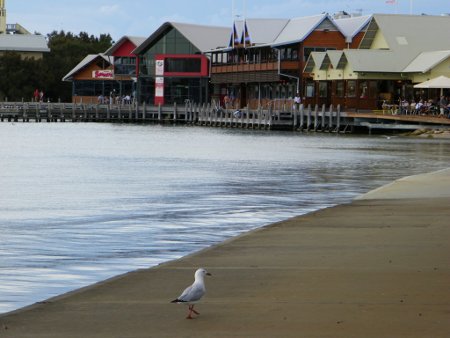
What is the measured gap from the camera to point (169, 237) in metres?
20.8

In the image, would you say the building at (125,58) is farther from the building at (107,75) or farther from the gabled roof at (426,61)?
the gabled roof at (426,61)

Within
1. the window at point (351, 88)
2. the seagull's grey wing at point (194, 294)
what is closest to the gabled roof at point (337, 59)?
the window at point (351, 88)

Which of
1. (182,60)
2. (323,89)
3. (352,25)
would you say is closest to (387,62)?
(323,89)

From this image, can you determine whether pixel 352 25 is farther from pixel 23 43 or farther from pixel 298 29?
pixel 23 43

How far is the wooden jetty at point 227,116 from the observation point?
8012cm

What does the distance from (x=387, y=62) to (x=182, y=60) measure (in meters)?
36.5

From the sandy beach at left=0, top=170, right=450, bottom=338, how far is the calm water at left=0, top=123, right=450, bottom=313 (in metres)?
1.21

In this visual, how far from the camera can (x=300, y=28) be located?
9975 centimetres

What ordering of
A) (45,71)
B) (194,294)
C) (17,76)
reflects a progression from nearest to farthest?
(194,294)
(17,76)
(45,71)

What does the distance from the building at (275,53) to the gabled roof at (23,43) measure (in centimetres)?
4928

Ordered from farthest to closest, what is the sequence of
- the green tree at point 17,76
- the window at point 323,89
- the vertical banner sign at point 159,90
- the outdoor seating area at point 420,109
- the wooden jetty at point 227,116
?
the green tree at point 17,76 < the vertical banner sign at point 159,90 < the window at point 323,89 < the wooden jetty at point 227,116 < the outdoor seating area at point 420,109

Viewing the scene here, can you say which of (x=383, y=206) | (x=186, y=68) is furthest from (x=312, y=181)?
(x=186, y=68)

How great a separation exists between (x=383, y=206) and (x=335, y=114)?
199ft

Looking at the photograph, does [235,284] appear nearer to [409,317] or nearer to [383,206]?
[409,317]
